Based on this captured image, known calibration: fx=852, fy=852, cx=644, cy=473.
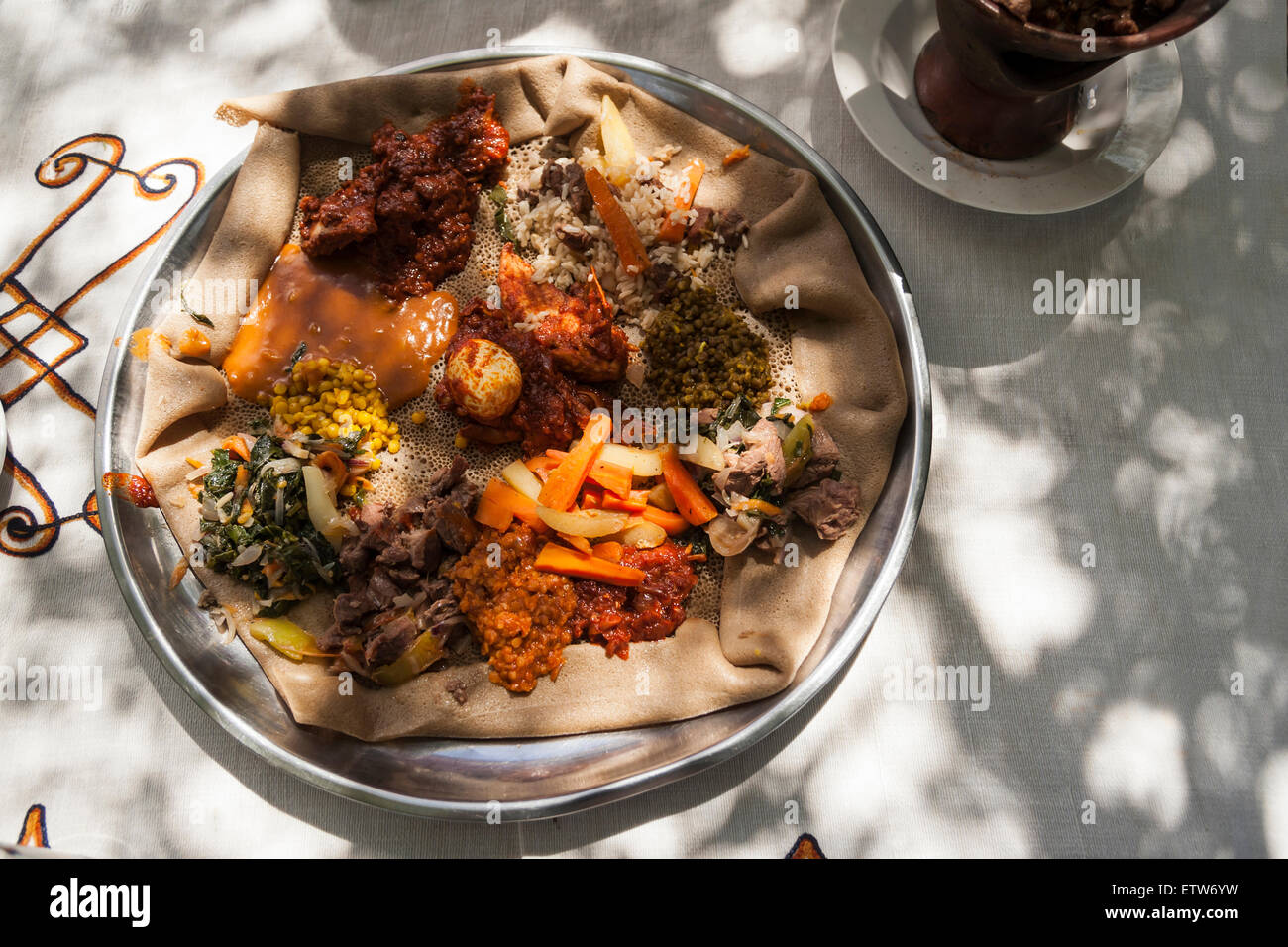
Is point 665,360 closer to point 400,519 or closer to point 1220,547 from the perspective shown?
point 400,519

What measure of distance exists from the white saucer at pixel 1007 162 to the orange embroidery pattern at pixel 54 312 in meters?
2.73

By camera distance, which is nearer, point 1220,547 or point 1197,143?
point 1220,547

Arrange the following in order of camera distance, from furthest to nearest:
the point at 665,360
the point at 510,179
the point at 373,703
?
the point at 510,179
the point at 665,360
the point at 373,703

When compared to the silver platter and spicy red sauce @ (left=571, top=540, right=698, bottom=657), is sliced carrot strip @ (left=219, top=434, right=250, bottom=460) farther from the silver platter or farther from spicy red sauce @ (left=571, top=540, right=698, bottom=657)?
spicy red sauce @ (left=571, top=540, right=698, bottom=657)

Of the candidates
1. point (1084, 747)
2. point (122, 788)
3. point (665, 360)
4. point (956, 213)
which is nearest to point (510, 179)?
point (665, 360)

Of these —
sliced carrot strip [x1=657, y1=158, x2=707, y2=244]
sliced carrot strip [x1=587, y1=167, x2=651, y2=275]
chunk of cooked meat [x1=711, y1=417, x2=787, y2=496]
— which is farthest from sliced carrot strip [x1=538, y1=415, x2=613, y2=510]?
sliced carrot strip [x1=657, y1=158, x2=707, y2=244]

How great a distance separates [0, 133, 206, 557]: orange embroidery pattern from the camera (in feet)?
10.6

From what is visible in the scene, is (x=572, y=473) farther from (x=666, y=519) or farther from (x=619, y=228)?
(x=619, y=228)

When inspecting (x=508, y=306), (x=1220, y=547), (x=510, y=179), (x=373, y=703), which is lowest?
(x=373, y=703)

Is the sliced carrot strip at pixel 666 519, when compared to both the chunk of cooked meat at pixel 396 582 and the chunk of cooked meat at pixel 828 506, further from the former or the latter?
the chunk of cooked meat at pixel 396 582

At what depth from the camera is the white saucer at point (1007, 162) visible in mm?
3219

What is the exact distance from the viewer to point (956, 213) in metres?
3.46

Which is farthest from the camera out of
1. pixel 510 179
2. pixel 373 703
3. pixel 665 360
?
pixel 510 179

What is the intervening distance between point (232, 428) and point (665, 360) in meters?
1.65
